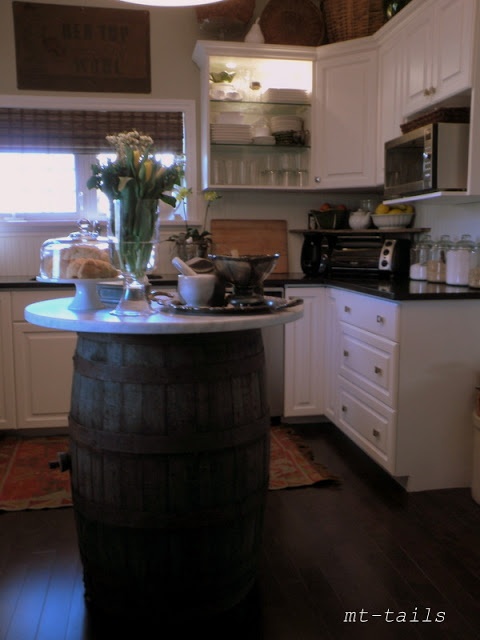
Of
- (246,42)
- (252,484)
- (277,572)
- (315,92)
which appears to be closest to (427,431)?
(277,572)

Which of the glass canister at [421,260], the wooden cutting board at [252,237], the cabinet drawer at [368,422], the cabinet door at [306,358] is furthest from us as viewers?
the wooden cutting board at [252,237]

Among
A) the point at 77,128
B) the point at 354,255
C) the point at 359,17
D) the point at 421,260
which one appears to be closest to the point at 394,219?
the point at 354,255

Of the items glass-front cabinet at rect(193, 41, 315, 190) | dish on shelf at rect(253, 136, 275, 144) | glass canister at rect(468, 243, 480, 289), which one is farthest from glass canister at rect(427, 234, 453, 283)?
dish on shelf at rect(253, 136, 275, 144)

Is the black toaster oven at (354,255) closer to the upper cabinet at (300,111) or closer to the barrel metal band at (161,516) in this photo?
the upper cabinet at (300,111)

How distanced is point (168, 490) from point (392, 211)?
8.30ft

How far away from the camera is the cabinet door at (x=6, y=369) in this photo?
10.3ft

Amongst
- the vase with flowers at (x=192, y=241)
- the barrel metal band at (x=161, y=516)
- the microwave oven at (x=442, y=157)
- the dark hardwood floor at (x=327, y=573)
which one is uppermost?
the microwave oven at (x=442, y=157)

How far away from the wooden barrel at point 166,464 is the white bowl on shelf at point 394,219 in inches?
83.0

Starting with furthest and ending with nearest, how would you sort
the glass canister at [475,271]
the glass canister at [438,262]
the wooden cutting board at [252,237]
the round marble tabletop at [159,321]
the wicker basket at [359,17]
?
the wooden cutting board at [252,237]
the wicker basket at [359,17]
the glass canister at [438,262]
the glass canister at [475,271]
the round marble tabletop at [159,321]

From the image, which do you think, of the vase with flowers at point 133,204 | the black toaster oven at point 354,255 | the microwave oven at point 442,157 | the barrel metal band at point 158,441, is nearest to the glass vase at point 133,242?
the vase with flowers at point 133,204

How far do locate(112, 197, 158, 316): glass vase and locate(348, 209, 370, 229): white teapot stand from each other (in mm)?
2278

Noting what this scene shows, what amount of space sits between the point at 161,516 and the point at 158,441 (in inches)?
8.0

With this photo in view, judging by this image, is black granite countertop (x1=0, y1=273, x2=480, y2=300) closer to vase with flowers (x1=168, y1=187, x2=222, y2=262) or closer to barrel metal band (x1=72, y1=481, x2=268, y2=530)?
vase with flowers (x1=168, y1=187, x2=222, y2=262)

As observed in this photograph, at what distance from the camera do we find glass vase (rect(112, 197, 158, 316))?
1.57m
